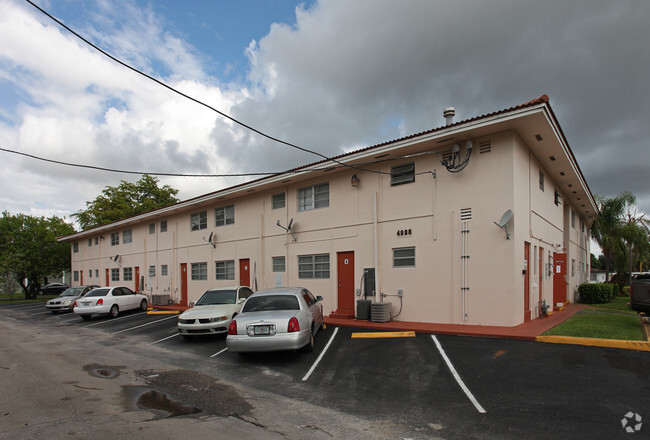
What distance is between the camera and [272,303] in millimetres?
8633

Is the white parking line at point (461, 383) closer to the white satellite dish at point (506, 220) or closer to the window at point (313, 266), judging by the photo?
the white satellite dish at point (506, 220)

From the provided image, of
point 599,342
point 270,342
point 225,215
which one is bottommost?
point 599,342

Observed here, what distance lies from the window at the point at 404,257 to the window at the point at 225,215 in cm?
956

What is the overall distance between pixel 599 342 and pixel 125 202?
4658 centimetres

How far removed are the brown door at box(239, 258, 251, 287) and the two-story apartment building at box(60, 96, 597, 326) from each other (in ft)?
0.29

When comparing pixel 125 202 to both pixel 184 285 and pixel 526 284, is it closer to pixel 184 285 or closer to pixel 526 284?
pixel 184 285

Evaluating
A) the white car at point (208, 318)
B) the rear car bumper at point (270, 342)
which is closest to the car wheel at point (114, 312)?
the white car at point (208, 318)

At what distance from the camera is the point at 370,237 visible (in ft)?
42.2

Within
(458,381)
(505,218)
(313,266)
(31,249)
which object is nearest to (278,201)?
(313,266)

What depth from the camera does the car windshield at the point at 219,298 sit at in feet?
37.6

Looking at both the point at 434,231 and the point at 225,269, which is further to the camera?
the point at 225,269

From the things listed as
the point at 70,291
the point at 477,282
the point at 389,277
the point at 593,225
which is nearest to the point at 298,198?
the point at 389,277

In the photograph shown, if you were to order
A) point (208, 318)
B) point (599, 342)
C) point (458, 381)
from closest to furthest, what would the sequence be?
1. point (458, 381)
2. point (599, 342)
3. point (208, 318)

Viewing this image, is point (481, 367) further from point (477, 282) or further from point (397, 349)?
point (477, 282)
